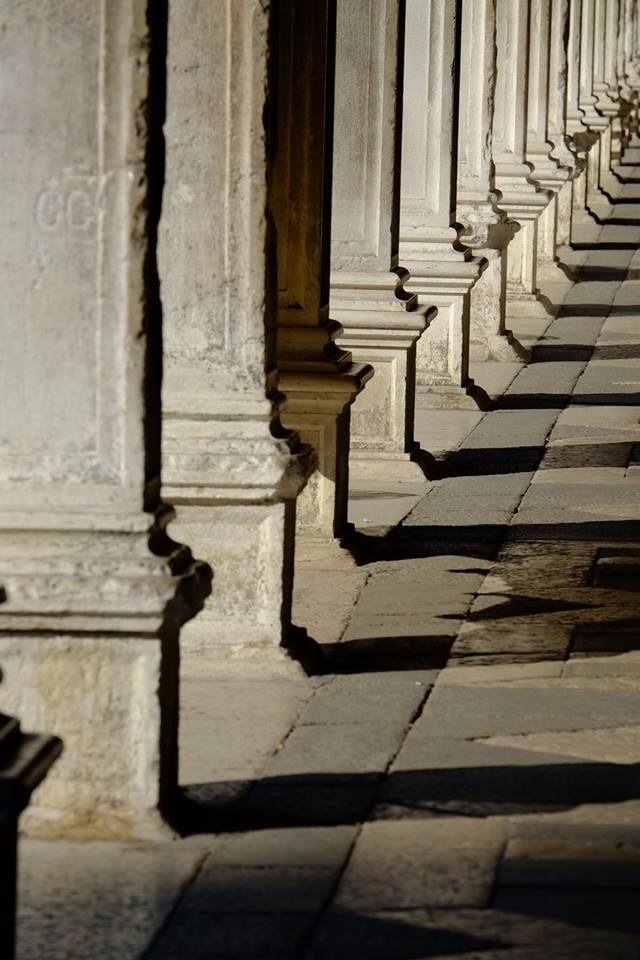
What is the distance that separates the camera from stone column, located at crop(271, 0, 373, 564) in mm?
7957

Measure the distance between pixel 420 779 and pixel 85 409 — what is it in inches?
51.1

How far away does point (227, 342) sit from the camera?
6688 millimetres

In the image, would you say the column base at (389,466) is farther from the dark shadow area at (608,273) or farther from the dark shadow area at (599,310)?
the dark shadow area at (608,273)

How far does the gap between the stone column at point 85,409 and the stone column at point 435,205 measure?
284 inches

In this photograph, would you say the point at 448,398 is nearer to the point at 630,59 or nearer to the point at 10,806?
the point at 10,806

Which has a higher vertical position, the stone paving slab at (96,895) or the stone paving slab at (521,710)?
the stone paving slab at (96,895)

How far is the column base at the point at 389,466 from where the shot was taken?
10203mm

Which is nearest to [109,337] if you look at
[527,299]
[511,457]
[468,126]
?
[511,457]

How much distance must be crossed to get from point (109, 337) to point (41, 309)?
0.16 meters

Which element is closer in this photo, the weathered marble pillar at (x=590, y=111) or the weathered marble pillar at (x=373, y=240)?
the weathered marble pillar at (x=373, y=240)

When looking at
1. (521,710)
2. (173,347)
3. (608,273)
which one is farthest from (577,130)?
(521,710)

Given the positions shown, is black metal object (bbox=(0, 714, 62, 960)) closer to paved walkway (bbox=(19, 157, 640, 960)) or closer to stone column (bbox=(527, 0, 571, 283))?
paved walkway (bbox=(19, 157, 640, 960))

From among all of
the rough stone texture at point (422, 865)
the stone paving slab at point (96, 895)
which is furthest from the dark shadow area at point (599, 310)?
the stone paving slab at point (96, 895)

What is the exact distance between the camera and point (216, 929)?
4.27 metres
